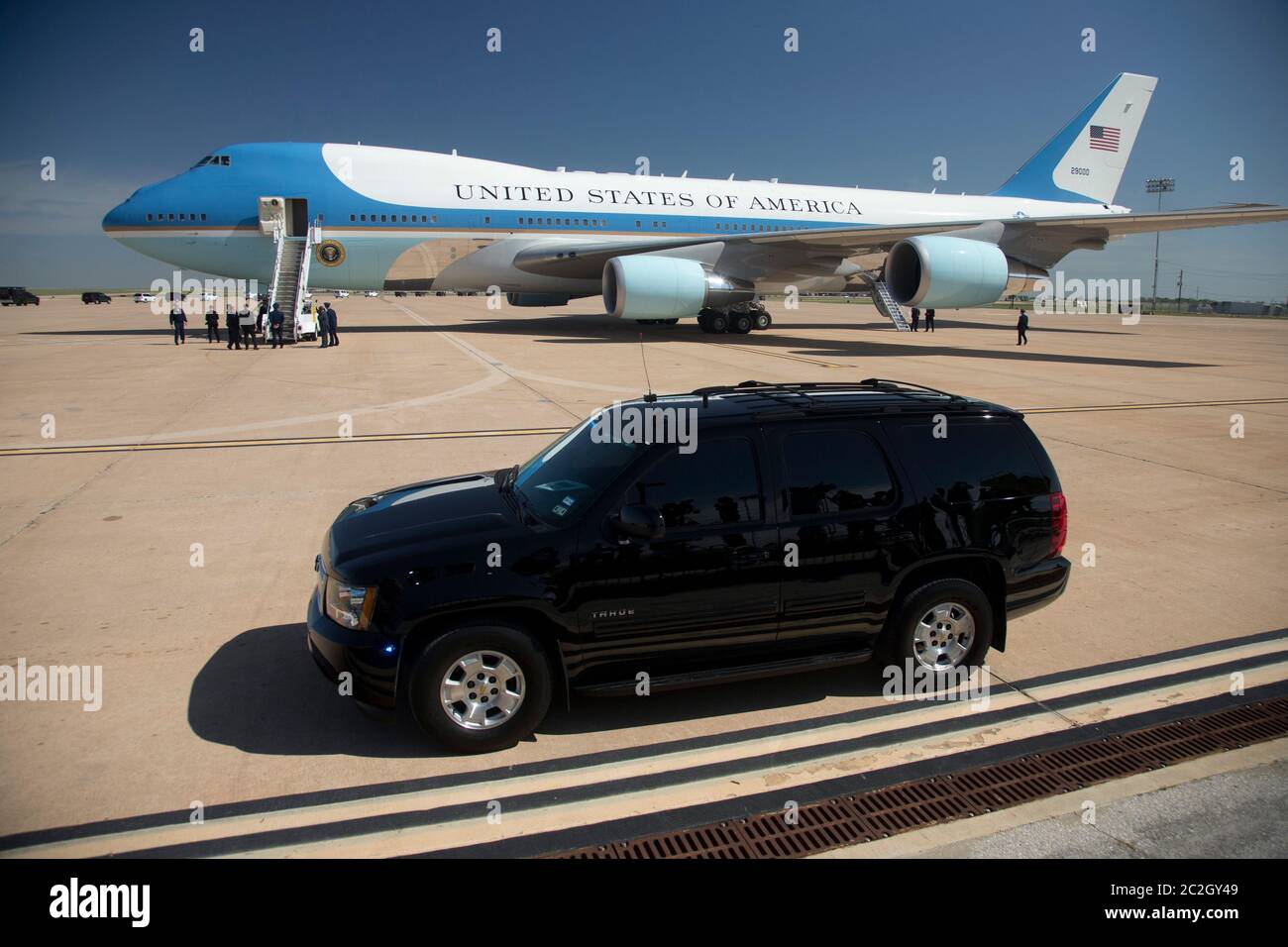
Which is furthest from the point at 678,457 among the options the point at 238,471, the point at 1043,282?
the point at 1043,282

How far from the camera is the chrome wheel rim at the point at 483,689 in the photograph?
3939 mm

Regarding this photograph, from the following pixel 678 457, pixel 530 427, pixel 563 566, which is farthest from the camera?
pixel 530 427

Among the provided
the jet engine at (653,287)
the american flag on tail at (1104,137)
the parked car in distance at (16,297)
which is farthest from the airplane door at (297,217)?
the parked car in distance at (16,297)

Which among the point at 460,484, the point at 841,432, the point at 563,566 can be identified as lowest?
the point at 563,566

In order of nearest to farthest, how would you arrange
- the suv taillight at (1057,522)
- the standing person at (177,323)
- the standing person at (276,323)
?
the suv taillight at (1057,522), the standing person at (276,323), the standing person at (177,323)

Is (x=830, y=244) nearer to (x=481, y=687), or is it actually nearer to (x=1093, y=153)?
(x=1093, y=153)

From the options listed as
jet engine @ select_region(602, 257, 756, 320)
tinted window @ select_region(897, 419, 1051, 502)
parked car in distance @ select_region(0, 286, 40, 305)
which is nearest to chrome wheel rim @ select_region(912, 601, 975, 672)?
tinted window @ select_region(897, 419, 1051, 502)

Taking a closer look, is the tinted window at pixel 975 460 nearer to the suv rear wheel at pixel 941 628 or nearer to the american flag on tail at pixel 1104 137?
the suv rear wheel at pixel 941 628

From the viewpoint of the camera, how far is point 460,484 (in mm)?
5148

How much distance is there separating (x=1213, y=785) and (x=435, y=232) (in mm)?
24222

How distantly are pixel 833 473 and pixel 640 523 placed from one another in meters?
1.24

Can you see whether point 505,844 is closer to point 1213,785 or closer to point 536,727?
point 536,727

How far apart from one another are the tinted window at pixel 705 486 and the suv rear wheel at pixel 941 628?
1.12m

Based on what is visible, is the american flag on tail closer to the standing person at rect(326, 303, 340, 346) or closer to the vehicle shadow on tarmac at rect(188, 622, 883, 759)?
the standing person at rect(326, 303, 340, 346)
